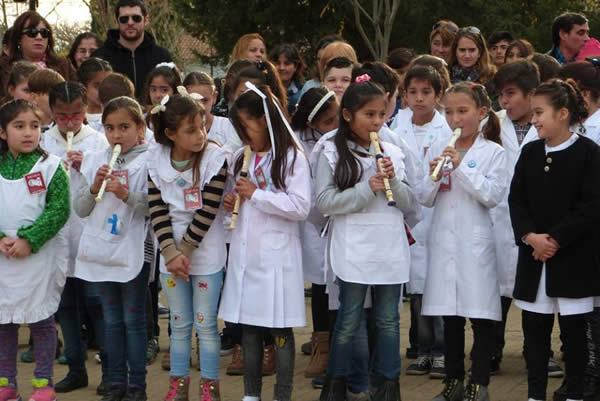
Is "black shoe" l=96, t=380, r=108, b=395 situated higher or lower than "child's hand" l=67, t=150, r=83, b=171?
lower

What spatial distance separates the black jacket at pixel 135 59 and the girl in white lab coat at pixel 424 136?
2.99m

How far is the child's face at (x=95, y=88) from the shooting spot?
23.6 feet

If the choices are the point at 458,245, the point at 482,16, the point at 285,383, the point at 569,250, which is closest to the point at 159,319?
the point at 285,383

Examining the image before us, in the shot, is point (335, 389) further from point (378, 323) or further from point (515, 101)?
point (515, 101)

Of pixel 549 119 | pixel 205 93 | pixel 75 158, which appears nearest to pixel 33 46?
pixel 205 93

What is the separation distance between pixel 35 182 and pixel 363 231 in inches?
78.9

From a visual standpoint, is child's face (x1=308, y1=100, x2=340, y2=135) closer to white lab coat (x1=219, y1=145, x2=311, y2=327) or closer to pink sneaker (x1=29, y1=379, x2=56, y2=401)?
white lab coat (x1=219, y1=145, x2=311, y2=327)

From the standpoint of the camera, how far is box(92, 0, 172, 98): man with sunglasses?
8.53m

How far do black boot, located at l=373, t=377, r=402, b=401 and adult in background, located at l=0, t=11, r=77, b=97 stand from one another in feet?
14.4

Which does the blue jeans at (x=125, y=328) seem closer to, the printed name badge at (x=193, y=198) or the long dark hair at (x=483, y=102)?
the printed name badge at (x=193, y=198)

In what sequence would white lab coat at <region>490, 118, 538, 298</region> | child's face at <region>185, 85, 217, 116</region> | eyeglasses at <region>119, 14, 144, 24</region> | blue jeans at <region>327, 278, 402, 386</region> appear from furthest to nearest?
eyeglasses at <region>119, 14, 144, 24</region>
child's face at <region>185, 85, 217, 116</region>
white lab coat at <region>490, 118, 538, 298</region>
blue jeans at <region>327, 278, 402, 386</region>

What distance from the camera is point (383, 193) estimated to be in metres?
5.38

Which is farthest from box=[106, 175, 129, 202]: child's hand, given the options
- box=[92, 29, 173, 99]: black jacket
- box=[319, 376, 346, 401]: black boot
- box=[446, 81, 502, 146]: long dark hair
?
box=[92, 29, 173, 99]: black jacket

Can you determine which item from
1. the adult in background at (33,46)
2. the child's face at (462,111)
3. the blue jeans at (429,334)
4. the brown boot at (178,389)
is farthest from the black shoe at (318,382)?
the adult in background at (33,46)
